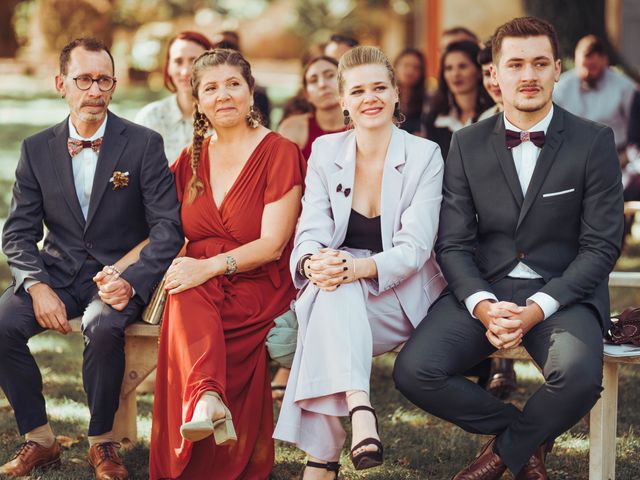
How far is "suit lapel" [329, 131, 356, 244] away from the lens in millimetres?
4375

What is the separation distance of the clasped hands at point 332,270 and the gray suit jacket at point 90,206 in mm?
822

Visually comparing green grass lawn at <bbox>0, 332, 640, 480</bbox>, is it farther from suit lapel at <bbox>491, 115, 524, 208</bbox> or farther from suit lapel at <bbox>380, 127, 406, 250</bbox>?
suit lapel at <bbox>491, 115, 524, 208</bbox>

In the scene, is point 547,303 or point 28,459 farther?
point 28,459

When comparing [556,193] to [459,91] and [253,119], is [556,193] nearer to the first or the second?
[253,119]

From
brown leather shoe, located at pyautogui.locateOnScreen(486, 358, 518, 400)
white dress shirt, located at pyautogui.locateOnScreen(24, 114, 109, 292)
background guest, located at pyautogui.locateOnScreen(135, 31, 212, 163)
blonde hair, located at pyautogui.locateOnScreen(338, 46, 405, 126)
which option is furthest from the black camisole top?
background guest, located at pyautogui.locateOnScreen(135, 31, 212, 163)

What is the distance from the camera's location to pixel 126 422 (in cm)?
458

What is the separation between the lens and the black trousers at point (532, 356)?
12.4ft

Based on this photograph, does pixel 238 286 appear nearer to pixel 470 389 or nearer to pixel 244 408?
pixel 244 408

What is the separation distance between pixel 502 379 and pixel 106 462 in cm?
224

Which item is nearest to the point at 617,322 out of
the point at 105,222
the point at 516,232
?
the point at 516,232

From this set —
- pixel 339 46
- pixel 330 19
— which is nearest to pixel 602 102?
pixel 339 46

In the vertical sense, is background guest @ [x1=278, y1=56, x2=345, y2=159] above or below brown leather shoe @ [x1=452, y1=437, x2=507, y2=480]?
above

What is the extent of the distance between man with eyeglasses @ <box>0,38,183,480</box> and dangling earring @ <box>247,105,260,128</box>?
1.48ft

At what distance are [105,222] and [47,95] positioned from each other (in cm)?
1345
